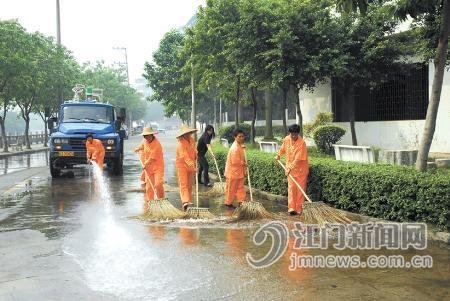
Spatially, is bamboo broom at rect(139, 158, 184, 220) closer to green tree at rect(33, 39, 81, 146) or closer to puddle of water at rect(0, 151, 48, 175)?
puddle of water at rect(0, 151, 48, 175)

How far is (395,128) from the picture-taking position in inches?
665

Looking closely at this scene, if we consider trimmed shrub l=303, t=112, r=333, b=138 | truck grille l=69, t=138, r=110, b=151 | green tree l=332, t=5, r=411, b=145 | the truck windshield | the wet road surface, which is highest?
green tree l=332, t=5, r=411, b=145

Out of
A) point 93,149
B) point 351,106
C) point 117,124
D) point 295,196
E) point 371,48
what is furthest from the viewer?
point 117,124

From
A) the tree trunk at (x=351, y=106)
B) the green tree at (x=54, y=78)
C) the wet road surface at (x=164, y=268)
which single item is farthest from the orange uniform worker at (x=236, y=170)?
the green tree at (x=54, y=78)

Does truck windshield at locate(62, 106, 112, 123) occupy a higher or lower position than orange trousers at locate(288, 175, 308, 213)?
higher

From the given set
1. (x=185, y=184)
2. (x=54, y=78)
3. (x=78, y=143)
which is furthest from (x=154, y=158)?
(x=54, y=78)

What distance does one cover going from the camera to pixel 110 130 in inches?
690

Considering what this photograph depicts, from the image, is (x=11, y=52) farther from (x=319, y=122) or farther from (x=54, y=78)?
(x=319, y=122)

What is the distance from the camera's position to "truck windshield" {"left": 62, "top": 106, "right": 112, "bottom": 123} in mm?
17828

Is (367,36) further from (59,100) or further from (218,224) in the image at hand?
(59,100)

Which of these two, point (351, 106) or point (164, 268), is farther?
point (351, 106)

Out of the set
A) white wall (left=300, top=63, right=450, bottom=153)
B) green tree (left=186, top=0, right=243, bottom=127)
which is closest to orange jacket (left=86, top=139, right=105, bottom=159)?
green tree (left=186, top=0, right=243, bottom=127)

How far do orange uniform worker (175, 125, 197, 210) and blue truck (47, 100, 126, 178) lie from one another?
7452 mm

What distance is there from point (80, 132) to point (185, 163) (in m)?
7.95
